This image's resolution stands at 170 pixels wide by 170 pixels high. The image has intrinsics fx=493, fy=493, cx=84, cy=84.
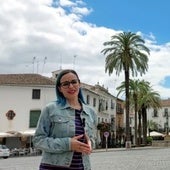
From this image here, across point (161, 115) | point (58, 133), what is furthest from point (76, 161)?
point (161, 115)

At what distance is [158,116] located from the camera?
130 m

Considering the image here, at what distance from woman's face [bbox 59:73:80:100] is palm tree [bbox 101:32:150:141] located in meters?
54.9

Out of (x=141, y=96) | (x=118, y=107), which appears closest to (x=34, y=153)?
(x=141, y=96)

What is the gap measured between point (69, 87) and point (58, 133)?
17.4 inches

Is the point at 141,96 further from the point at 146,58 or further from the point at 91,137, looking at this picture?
the point at 91,137

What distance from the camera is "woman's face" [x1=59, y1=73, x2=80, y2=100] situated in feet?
14.1

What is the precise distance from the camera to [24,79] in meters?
65.3

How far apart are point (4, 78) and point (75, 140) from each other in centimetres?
6192

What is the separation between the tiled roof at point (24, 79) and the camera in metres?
63.4

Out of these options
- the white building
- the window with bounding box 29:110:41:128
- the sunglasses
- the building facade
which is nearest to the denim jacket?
the sunglasses

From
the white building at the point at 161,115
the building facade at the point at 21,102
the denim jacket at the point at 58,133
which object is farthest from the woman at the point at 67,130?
the white building at the point at 161,115

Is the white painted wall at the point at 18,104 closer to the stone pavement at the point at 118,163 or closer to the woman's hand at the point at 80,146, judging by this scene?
the stone pavement at the point at 118,163

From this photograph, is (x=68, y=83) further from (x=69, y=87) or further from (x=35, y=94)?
(x=35, y=94)

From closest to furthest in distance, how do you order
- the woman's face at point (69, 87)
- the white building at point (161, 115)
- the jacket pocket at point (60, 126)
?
the jacket pocket at point (60, 126) < the woman's face at point (69, 87) < the white building at point (161, 115)
